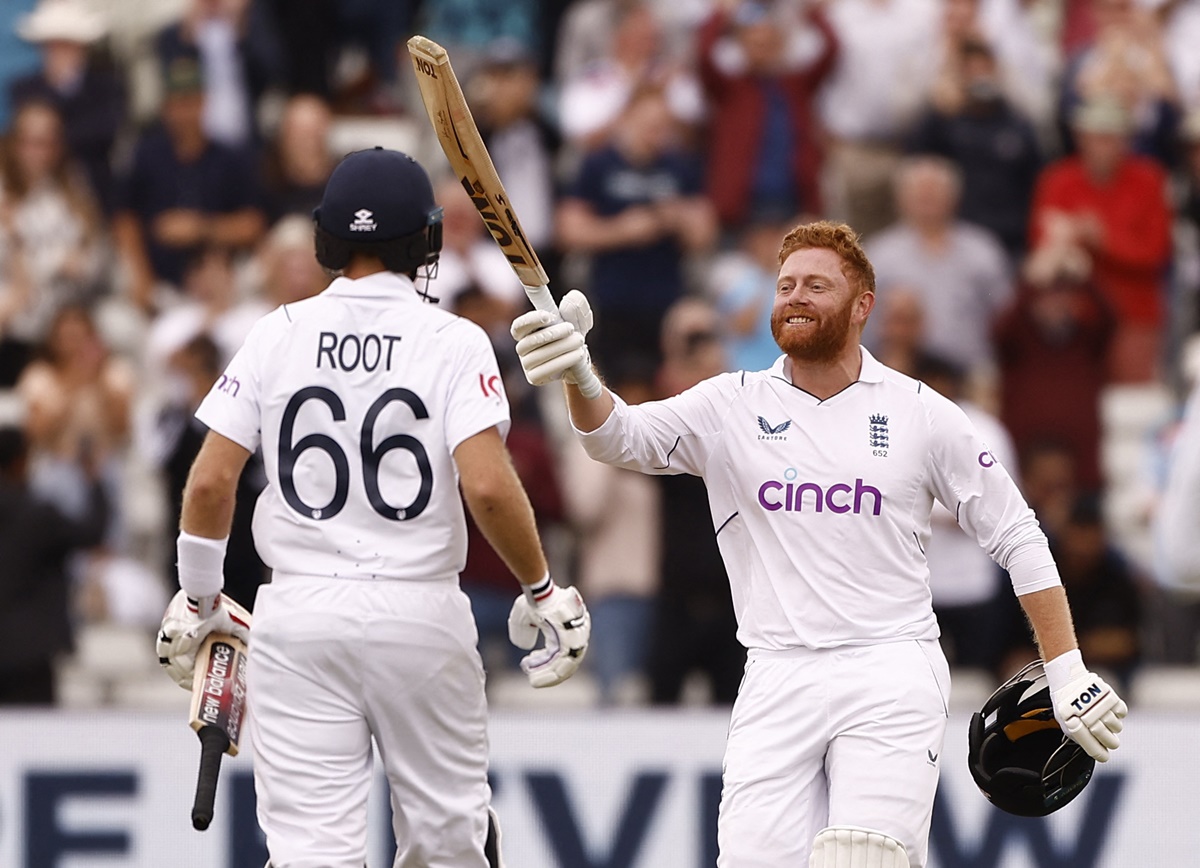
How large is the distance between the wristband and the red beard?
1.03m

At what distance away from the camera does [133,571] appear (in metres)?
11.5

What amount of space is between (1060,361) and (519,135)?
11.2 feet

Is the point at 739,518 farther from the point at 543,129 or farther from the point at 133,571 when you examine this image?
the point at 543,129

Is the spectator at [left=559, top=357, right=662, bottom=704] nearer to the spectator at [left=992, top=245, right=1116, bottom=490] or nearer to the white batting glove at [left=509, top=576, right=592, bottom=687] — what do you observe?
the spectator at [left=992, top=245, right=1116, bottom=490]

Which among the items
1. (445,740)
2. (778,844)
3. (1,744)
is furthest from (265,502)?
(1,744)

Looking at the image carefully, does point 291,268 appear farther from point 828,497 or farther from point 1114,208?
point 828,497

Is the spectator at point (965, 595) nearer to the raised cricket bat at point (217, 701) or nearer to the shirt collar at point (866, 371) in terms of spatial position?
the shirt collar at point (866, 371)

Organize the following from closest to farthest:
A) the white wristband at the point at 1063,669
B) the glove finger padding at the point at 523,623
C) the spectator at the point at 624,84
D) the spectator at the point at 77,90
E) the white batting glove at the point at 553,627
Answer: the white wristband at the point at 1063,669 → the white batting glove at the point at 553,627 → the glove finger padding at the point at 523,623 → the spectator at the point at 624,84 → the spectator at the point at 77,90

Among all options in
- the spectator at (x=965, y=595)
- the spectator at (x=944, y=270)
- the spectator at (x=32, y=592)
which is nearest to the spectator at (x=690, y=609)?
the spectator at (x=965, y=595)

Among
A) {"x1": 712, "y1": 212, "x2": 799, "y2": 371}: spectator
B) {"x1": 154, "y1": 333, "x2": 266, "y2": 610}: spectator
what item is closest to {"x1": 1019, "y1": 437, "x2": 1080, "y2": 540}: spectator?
{"x1": 712, "y1": 212, "x2": 799, "y2": 371}: spectator

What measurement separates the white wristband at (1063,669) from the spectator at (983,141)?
6287mm

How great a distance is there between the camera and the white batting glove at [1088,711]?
6348mm

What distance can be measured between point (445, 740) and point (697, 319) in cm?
483

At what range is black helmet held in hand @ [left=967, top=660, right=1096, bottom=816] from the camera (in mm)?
6805
